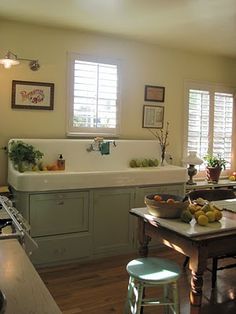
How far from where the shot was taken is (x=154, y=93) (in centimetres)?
449

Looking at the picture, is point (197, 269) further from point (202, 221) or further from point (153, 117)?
point (153, 117)

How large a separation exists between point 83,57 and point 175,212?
7.83ft

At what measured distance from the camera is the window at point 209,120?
189 inches

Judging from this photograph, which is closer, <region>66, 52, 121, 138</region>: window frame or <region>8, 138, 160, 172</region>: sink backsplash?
<region>8, 138, 160, 172</region>: sink backsplash

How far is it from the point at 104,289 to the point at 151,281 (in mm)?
1073


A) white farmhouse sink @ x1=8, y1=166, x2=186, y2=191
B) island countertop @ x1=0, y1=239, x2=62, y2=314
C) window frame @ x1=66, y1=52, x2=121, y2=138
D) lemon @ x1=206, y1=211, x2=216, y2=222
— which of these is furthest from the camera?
window frame @ x1=66, y1=52, x2=121, y2=138

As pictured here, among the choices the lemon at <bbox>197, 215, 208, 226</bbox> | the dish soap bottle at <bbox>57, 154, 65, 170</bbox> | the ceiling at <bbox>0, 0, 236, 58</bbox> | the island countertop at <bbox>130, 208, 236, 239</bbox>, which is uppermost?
the ceiling at <bbox>0, 0, 236, 58</bbox>

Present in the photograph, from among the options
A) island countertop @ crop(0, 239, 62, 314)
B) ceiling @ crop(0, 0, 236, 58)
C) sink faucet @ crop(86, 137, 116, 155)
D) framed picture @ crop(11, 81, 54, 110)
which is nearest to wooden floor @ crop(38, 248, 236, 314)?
sink faucet @ crop(86, 137, 116, 155)

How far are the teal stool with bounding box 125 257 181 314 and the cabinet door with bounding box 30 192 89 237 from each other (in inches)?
53.0

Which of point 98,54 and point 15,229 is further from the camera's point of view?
point 98,54

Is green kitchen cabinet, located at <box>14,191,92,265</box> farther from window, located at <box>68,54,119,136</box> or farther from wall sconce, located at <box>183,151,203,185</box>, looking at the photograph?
wall sconce, located at <box>183,151,203,185</box>

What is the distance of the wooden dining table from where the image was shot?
1.99 m

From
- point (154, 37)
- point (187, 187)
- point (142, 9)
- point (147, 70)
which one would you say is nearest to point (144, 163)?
point (187, 187)

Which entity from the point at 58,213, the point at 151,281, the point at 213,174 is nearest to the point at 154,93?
the point at 213,174
